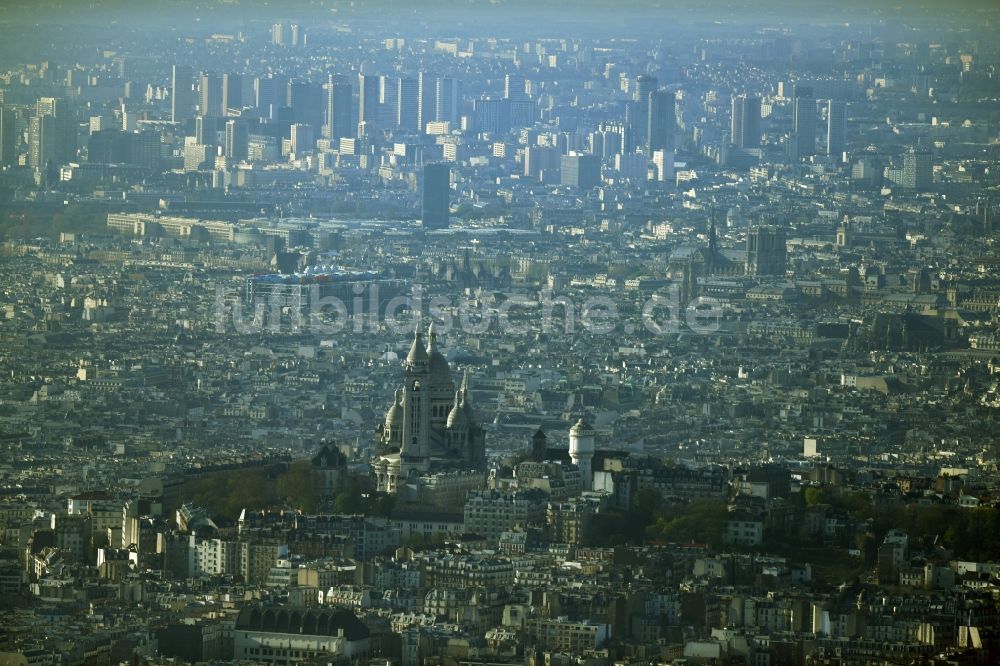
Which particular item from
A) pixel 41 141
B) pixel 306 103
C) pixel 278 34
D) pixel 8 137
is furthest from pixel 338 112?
pixel 8 137

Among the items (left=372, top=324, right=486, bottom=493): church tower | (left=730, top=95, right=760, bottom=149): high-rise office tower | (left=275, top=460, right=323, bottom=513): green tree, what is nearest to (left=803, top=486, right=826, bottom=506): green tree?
(left=372, top=324, right=486, bottom=493): church tower

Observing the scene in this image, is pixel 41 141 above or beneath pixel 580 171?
above

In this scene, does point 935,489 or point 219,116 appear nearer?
point 935,489

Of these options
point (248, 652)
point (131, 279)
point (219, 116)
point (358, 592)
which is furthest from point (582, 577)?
point (219, 116)

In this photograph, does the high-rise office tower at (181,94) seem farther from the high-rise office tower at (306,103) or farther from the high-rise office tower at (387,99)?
the high-rise office tower at (387,99)

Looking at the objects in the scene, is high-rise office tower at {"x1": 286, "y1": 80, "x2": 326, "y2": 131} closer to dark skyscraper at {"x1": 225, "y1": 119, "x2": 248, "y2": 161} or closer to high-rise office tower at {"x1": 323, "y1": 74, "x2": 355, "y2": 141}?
high-rise office tower at {"x1": 323, "y1": 74, "x2": 355, "y2": 141}

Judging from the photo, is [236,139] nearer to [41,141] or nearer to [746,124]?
[41,141]

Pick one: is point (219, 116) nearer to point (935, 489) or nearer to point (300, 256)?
point (300, 256)
